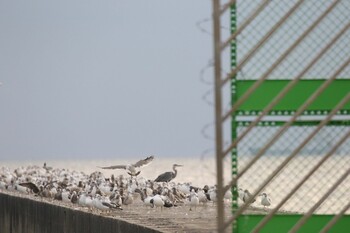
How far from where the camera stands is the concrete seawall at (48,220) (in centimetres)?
1541

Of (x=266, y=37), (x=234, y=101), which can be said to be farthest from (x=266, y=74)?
(x=234, y=101)

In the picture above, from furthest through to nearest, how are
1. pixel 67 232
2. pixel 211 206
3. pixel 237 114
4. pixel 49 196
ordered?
pixel 49 196
pixel 211 206
pixel 67 232
pixel 237 114

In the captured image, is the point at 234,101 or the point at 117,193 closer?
the point at 234,101

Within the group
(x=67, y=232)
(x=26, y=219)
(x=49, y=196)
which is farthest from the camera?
(x=49, y=196)

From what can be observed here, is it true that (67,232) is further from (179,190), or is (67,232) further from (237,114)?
(237,114)

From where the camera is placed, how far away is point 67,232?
18312 mm

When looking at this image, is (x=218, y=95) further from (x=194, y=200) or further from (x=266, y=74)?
(x=194, y=200)

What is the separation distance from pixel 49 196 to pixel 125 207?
13.9ft

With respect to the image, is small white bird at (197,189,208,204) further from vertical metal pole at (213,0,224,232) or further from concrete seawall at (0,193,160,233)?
vertical metal pole at (213,0,224,232)

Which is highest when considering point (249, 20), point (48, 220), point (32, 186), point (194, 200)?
point (249, 20)

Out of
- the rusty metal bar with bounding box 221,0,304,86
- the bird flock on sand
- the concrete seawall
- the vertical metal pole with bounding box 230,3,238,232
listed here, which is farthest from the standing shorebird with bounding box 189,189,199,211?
the rusty metal bar with bounding box 221,0,304,86

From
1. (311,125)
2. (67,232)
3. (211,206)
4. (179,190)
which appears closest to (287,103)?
(311,125)

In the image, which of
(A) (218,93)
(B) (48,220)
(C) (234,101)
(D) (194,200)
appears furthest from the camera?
(B) (48,220)

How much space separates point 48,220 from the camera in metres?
20.4
